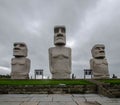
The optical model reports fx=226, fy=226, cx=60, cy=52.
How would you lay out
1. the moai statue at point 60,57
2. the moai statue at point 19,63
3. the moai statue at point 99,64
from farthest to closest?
the moai statue at point 99,64 → the moai statue at point 19,63 → the moai statue at point 60,57

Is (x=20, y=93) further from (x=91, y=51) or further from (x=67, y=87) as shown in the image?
(x=91, y=51)

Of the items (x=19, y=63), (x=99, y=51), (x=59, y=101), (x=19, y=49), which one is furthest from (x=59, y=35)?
(x=59, y=101)

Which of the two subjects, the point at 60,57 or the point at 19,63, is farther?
the point at 19,63

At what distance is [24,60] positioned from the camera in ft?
88.2

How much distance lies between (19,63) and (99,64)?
9505 millimetres

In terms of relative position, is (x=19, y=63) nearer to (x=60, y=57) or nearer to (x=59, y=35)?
(x=60, y=57)

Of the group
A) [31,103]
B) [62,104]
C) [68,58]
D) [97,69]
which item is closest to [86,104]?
[62,104]

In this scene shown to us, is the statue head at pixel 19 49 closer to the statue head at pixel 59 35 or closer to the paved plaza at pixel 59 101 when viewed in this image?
the statue head at pixel 59 35

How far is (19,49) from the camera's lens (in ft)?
87.4

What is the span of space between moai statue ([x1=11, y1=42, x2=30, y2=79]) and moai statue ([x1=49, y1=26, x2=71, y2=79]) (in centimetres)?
348

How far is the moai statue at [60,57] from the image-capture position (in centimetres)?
2456

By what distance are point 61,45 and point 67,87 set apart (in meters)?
10.6

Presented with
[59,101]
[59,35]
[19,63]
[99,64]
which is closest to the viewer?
[59,101]

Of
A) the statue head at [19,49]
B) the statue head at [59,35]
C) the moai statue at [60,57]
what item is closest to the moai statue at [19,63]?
the statue head at [19,49]
